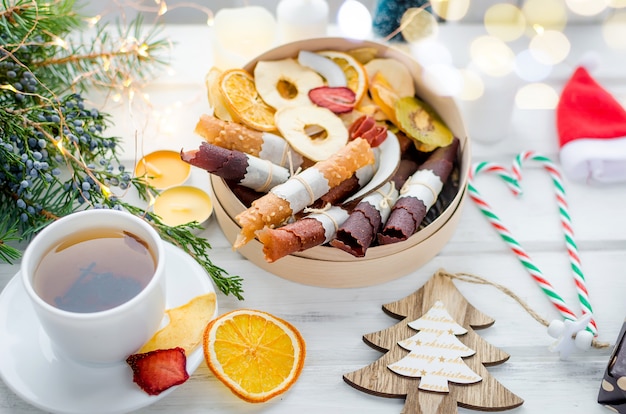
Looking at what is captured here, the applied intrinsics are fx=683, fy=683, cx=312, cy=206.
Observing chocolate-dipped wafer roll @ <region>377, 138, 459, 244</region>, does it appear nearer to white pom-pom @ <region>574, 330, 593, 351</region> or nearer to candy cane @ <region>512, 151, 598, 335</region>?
candy cane @ <region>512, 151, 598, 335</region>

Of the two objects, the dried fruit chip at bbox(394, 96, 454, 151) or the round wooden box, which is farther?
the dried fruit chip at bbox(394, 96, 454, 151)

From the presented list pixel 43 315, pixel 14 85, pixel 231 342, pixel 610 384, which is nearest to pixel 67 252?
pixel 43 315

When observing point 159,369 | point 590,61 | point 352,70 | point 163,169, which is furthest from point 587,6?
point 159,369

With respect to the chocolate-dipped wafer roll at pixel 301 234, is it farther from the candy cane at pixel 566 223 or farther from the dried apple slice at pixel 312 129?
the candy cane at pixel 566 223

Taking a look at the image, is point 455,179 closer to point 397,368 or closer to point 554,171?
point 554,171

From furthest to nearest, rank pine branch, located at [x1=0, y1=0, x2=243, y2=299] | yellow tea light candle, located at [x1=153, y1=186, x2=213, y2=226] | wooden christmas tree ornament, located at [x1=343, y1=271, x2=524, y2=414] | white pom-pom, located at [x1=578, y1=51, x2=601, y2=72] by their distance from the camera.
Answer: white pom-pom, located at [x1=578, y1=51, x2=601, y2=72], yellow tea light candle, located at [x1=153, y1=186, x2=213, y2=226], pine branch, located at [x1=0, y1=0, x2=243, y2=299], wooden christmas tree ornament, located at [x1=343, y1=271, x2=524, y2=414]

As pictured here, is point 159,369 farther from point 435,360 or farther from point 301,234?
point 435,360

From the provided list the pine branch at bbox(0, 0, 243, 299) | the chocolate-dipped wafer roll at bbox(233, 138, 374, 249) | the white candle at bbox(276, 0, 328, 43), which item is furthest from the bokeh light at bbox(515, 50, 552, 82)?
the pine branch at bbox(0, 0, 243, 299)
